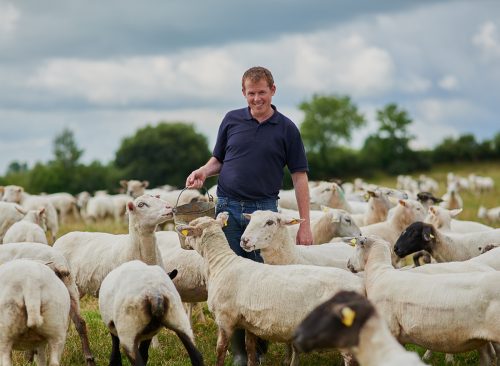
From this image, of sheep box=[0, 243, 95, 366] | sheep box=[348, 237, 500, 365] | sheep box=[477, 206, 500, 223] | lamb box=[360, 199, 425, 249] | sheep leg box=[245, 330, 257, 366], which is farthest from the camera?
sheep box=[477, 206, 500, 223]

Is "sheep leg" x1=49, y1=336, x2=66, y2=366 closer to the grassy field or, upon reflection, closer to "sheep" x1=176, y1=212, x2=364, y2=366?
"sheep" x1=176, y1=212, x2=364, y2=366

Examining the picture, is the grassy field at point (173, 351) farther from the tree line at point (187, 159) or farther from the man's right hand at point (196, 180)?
the tree line at point (187, 159)

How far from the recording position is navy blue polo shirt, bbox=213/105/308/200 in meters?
8.13

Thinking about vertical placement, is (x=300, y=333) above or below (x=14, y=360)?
above

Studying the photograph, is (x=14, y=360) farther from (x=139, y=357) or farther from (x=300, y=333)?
(x=300, y=333)

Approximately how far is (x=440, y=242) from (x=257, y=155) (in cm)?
339

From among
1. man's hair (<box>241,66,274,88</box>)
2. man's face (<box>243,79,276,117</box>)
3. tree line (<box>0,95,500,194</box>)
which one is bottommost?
tree line (<box>0,95,500,194</box>)

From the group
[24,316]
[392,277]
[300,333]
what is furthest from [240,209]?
[300,333]

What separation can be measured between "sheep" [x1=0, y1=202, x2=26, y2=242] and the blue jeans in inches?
290

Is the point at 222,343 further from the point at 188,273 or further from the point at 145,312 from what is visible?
the point at 188,273

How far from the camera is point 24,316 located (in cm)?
630

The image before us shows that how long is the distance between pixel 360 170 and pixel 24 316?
68.1m

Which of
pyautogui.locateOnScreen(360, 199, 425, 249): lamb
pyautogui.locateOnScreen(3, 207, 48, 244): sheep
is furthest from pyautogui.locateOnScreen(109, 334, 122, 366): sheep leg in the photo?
pyautogui.locateOnScreen(360, 199, 425, 249): lamb

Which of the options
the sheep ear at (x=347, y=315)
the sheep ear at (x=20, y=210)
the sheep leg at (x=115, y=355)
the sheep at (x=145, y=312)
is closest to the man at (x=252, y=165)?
the sheep leg at (x=115, y=355)
